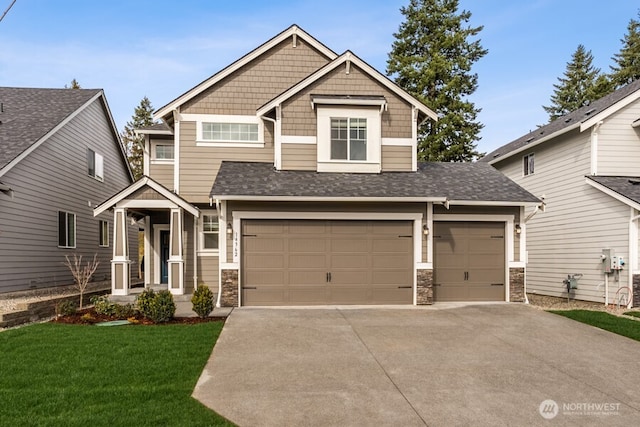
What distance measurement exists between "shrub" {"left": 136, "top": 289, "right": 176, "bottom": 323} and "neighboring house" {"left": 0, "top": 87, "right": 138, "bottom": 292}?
565 centimetres

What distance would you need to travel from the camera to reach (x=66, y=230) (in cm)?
1645

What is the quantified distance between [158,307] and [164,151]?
24.1ft

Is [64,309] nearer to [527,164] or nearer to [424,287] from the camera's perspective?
[424,287]

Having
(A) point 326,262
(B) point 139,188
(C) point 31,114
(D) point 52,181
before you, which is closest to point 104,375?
(A) point 326,262

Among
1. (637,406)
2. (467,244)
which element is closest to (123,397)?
(637,406)

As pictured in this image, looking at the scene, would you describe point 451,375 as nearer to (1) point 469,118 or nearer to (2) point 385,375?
(2) point 385,375

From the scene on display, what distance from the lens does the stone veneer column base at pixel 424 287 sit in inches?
497

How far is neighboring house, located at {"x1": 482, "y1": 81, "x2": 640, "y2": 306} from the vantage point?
13484mm

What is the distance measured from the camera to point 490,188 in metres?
13.9

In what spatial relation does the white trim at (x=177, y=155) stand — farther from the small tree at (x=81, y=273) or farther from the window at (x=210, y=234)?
the small tree at (x=81, y=273)

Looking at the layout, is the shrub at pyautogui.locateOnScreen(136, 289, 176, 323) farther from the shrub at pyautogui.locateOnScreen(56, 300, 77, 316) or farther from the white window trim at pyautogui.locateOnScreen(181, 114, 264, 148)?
the white window trim at pyautogui.locateOnScreen(181, 114, 264, 148)

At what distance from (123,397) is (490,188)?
38.7ft

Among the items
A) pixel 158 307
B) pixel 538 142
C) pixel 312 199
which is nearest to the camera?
pixel 158 307

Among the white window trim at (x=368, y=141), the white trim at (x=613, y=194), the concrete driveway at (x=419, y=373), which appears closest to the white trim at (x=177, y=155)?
the white window trim at (x=368, y=141)
